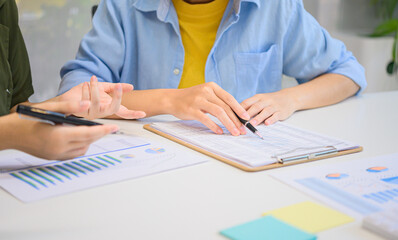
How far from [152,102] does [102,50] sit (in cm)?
28

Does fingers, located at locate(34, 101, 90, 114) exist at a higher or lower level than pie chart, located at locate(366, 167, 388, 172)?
higher

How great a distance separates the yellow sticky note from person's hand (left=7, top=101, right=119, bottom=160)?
0.26 m

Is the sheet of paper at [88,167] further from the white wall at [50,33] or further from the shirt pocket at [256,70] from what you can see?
the white wall at [50,33]

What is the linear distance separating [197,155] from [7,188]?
0.30 m

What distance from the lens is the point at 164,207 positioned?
1.89 feet

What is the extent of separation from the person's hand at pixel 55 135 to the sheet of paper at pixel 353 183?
0.28m

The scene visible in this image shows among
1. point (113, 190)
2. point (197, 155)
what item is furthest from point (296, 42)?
point (113, 190)

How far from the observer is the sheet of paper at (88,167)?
0.62 m

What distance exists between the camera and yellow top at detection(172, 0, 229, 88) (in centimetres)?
128

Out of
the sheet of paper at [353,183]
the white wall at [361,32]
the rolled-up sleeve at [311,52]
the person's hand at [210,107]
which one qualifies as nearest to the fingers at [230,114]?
the person's hand at [210,107]

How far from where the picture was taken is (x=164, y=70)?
1271 millimetres

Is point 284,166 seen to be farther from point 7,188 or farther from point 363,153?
point 7,188

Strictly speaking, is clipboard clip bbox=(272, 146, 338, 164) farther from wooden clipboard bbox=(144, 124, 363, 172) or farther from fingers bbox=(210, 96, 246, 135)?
fingers bbox=(210, 96, 246, 135)

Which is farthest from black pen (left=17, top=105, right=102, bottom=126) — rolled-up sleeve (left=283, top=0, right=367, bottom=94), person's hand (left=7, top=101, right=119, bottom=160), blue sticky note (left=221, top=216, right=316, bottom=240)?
rolled-up sleeve (left=283, top=0, right=367, bottom=94)
